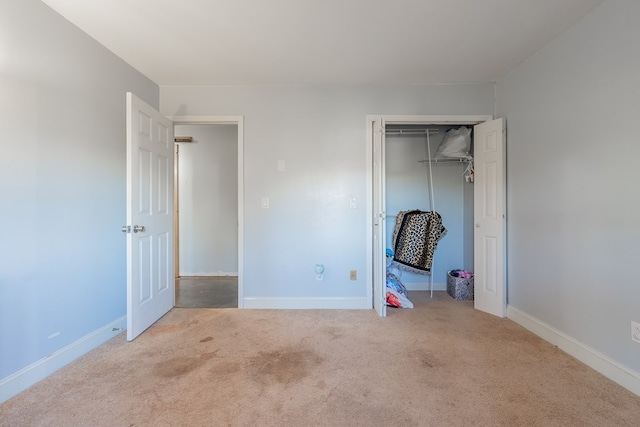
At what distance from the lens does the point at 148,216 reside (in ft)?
7.91

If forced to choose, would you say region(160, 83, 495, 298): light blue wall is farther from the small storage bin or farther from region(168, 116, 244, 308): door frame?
the small storage bin

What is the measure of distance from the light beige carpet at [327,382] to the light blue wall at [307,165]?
25.0 inches

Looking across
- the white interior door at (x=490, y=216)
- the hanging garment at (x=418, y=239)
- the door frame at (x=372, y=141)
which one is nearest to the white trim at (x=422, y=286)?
the hanging garment at (x=418, y=239)

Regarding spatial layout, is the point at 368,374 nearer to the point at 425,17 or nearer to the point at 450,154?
the point at 425,17

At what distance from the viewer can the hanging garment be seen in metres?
3.21

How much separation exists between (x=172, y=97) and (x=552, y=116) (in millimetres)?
3437

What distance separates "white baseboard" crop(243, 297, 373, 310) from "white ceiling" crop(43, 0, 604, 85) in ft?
7.34

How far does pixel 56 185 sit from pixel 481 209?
138 inches

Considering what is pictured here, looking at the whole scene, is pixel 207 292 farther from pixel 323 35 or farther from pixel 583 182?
pixel 583 182

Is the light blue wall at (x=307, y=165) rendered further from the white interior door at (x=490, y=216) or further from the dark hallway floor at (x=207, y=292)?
the dark hallway floor at (x=207, y=292)

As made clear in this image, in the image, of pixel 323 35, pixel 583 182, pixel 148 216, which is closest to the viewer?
pixel 583 182

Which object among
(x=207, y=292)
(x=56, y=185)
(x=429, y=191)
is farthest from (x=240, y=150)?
(x=429, y=191)

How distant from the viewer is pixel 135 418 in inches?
55.6

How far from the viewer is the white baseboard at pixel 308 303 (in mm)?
2945
